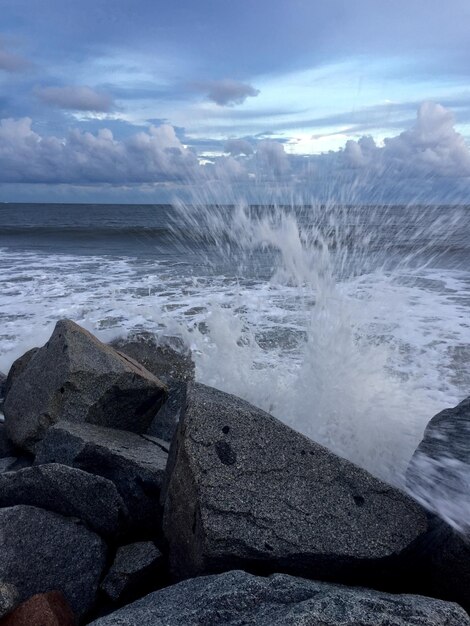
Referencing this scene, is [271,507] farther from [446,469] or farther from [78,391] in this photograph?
[78,391]

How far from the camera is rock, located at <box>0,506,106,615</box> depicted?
7.71 ft

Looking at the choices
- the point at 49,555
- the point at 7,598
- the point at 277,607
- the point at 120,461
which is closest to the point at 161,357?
the point at 120,461

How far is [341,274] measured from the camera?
1162 cm

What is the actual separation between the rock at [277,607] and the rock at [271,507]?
241 millimetres

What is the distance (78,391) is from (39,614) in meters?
1.69

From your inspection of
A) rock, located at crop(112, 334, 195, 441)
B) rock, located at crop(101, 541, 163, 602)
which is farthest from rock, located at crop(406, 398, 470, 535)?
rock, located at crop(112, 334, 195, 441)

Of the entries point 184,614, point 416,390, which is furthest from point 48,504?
point 416,390

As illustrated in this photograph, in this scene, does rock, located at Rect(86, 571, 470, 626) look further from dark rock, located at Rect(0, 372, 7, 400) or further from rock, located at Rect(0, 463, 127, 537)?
dark rock, located at Rect(0, 372, 7, 400)

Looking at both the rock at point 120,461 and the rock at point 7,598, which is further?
the rock at point 120,461

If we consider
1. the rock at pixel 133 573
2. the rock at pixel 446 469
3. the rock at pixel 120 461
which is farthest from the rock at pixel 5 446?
the rock at pixel 446 469

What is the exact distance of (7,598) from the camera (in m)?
2.10

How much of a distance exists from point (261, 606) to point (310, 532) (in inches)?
20.0

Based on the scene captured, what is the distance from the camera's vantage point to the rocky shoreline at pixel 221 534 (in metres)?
2.03

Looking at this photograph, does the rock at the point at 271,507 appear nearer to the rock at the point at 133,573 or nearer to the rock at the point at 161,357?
the rock at the point at 133,573
